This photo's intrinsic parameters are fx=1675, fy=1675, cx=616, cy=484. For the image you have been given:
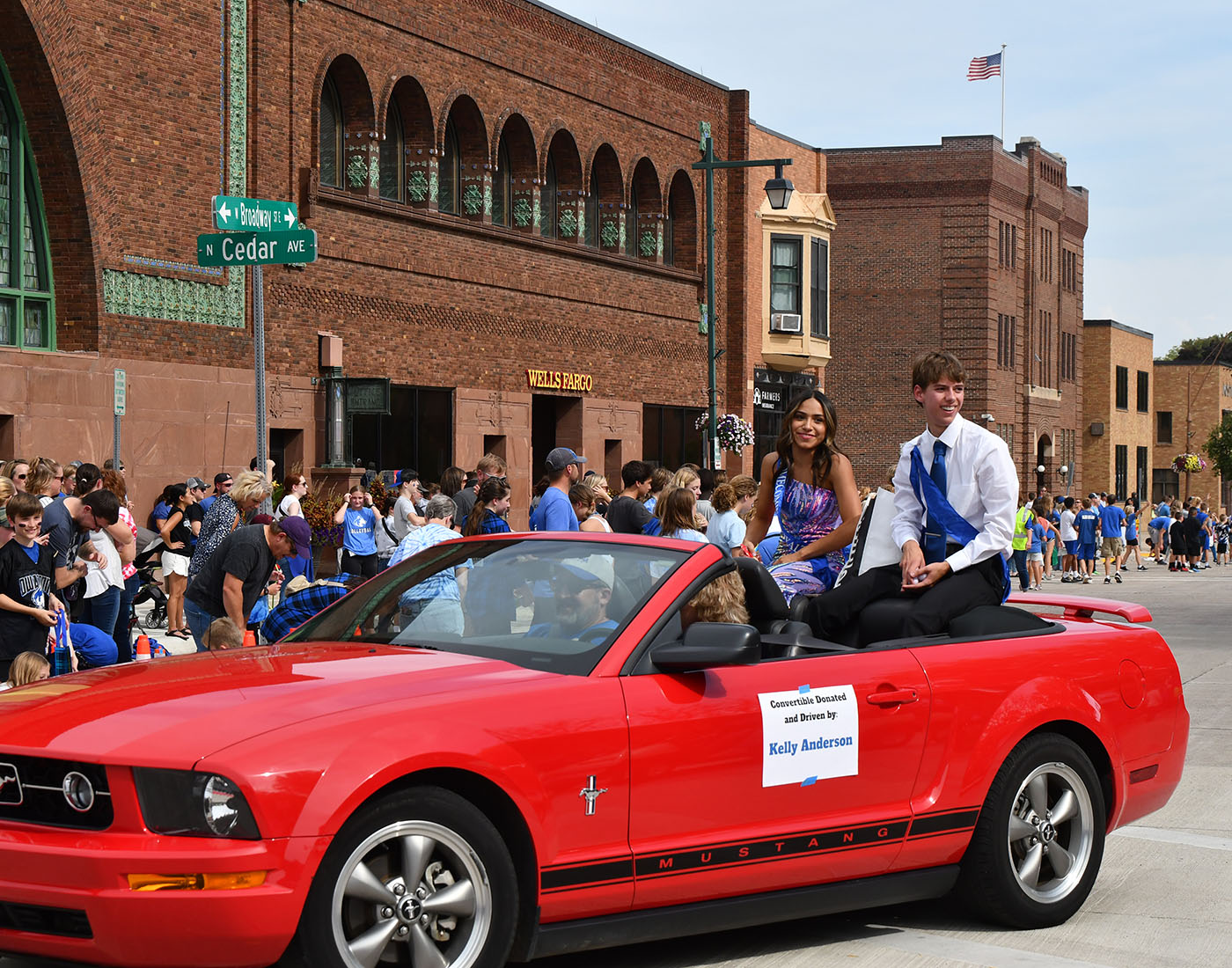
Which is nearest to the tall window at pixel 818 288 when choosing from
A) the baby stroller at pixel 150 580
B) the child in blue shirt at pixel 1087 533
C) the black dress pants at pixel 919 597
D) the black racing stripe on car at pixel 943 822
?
the child in blue shirt at pixel 1087 533

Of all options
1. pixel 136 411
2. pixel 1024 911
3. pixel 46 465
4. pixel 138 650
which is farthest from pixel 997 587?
pixel 136 411

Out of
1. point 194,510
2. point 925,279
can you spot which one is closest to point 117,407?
point 194,510

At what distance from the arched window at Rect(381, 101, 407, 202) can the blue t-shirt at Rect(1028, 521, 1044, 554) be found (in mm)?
13161

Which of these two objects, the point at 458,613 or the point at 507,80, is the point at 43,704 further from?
the point at 507,80

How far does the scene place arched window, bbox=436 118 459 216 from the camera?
101 feet

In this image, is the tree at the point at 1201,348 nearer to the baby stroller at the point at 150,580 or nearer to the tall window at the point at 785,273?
the tall window at the point at 785,273

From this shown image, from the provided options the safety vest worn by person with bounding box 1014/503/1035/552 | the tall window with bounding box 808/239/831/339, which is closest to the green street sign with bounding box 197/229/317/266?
the safety vest worn by person with bounding box 1014/503/1035/552

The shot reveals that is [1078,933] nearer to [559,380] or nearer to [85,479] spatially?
[85,479]

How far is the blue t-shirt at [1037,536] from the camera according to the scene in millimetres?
31641

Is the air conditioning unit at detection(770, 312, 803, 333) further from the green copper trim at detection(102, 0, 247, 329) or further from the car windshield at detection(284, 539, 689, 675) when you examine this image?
the car windshield at detection(284, 539, 689, 675)

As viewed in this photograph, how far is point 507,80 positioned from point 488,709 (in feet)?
92.3

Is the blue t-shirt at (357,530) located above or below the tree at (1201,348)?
below

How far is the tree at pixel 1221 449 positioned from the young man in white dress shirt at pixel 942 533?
93069mm

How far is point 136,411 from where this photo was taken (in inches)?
916
